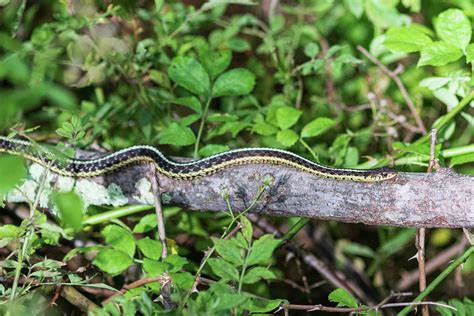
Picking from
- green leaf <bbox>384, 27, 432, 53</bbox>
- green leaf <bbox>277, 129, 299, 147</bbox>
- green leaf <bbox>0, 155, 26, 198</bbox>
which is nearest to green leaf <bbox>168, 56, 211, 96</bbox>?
green leaf <bbox>277, 129, 299, 147</bbox>

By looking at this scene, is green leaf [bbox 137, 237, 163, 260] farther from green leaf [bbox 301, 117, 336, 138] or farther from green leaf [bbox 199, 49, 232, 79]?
green leaf [bbox 199, 49, 232, 79]

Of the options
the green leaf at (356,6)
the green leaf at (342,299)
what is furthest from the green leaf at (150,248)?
the green leaf at (356,6)

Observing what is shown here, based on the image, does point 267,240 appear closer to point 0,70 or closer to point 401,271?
point 0,70

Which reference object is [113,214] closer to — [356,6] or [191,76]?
[191,76]

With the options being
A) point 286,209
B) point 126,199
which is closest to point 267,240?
point 286,209

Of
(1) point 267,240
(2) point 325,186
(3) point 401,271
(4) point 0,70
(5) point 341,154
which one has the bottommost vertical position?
Answer: (3) point 401,271

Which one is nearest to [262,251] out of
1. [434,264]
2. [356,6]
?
[356,6]

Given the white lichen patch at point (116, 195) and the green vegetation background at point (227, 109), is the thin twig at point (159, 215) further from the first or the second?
the white lichen patch at point (116, 195)

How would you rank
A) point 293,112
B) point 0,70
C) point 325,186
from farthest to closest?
point 293,112 → point 325,186 → point 0,70
